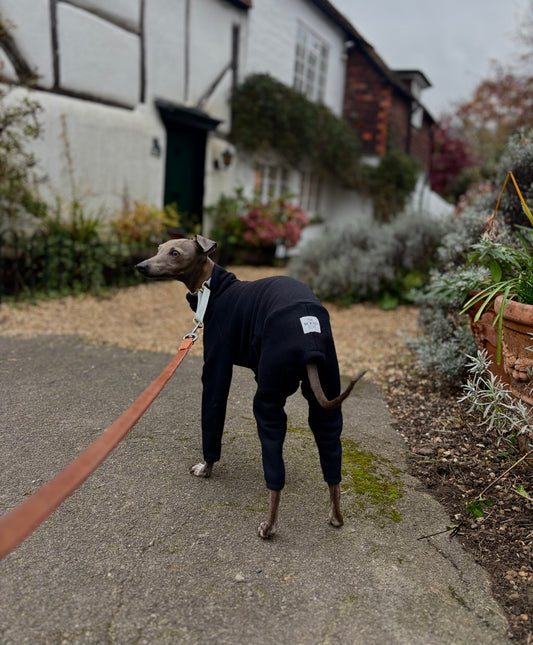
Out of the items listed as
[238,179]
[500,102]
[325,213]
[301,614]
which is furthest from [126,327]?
[500,102]

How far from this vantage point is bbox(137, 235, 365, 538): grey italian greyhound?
87.4 inches

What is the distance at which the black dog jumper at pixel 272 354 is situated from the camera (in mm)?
2219

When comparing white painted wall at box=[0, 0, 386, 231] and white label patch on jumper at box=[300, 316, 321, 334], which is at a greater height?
white painted wall at box=[0, 0, 386, 231]

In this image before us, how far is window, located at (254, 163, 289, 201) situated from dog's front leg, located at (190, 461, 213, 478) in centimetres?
957

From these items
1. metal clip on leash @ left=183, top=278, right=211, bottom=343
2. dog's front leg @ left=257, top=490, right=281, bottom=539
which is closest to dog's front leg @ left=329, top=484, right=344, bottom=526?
dog's front leg @ left=257, top=490, right=281, bottom=539

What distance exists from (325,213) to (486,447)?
1288cm

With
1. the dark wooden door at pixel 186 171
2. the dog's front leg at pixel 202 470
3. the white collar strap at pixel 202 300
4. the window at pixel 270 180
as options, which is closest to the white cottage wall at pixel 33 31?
the dark wooden door at pixel 186 171

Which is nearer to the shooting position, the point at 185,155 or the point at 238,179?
the point at 185,155

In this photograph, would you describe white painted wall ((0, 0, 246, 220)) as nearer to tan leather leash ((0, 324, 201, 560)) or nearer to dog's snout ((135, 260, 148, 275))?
dog's snout ((135, 260, 148, 275))

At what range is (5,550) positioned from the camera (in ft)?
4.26

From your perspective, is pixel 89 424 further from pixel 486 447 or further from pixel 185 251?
pixel 486 447

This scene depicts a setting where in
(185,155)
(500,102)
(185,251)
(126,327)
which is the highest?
(500,102)

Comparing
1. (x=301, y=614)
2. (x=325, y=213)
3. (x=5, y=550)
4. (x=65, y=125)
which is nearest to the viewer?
(x=5, y=550)

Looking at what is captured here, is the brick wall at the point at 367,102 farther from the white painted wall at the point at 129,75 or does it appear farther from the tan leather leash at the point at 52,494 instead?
the tan leather leash at the point at 52,494
